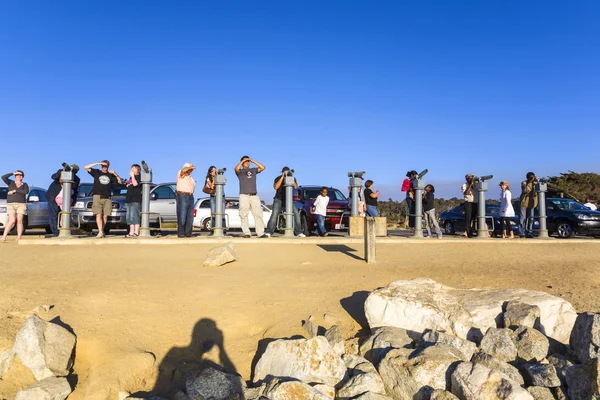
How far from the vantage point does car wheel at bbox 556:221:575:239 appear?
55.8 feet

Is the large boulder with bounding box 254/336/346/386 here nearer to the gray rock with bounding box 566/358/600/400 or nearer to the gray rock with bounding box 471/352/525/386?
the gray rock with bounding box 471/352/525/386

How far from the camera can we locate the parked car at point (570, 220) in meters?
16.7

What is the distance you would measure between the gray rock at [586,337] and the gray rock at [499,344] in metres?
0.66

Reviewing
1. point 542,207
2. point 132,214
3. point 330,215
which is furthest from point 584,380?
point 330,215

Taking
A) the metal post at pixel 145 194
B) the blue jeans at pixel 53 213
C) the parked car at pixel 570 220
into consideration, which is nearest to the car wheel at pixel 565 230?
the parked car at pixel 570 220

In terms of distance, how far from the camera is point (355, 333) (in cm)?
604

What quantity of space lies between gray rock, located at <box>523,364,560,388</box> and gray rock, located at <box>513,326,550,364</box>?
198 mm

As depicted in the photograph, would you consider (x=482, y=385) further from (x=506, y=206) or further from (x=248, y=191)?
(x=506, y=206)

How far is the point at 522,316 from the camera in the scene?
5641mm

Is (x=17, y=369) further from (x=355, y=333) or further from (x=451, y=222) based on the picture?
(x=451, y=222)

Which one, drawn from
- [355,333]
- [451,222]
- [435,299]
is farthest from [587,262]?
[451,222]

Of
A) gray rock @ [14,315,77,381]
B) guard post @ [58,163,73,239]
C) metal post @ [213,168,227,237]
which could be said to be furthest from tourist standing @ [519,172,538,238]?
gray rock @ [14,315,77,381]

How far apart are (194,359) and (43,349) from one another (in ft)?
5.04

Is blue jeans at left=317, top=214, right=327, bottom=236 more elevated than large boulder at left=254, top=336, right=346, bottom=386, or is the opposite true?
blue jeans at left=317, top=214, right=327, bottom=236
